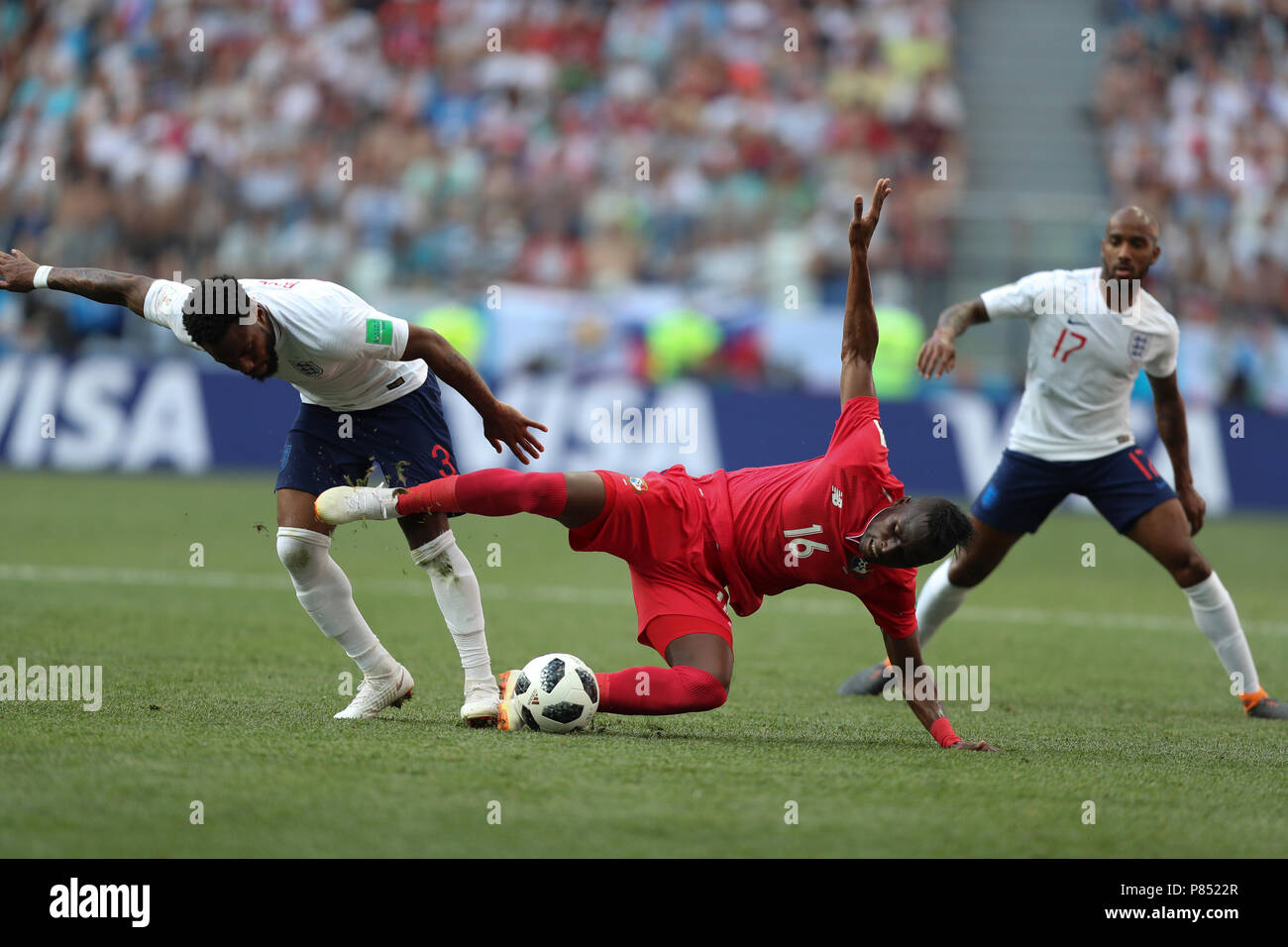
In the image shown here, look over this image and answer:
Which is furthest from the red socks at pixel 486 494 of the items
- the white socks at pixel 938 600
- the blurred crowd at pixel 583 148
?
the blurred crowd at pixel 583 148

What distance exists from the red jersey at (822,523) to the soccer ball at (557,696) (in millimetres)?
739

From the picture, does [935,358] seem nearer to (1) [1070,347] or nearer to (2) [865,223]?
(2) [865,223]

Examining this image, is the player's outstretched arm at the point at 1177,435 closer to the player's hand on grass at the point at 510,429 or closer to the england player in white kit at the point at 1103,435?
the england player in white kit at the point at 1103,435

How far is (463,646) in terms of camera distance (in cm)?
548

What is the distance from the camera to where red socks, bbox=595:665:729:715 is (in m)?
5.01

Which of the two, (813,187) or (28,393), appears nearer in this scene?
(28,393)

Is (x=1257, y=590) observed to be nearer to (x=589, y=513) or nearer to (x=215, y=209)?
(x=589, y=513)

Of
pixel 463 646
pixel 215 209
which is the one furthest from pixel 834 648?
pixel 215 209

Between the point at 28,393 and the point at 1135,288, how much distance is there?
481 inches

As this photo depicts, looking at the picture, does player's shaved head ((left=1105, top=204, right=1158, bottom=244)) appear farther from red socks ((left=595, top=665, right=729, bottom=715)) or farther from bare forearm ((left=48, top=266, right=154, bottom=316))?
bare forearm ((left=48, top=266, right=154, bottom=316))

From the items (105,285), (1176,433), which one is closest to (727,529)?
(105,285)

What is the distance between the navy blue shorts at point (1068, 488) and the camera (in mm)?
6508

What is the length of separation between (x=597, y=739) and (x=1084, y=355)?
3.14 metres

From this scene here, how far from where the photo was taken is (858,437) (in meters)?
5.29
